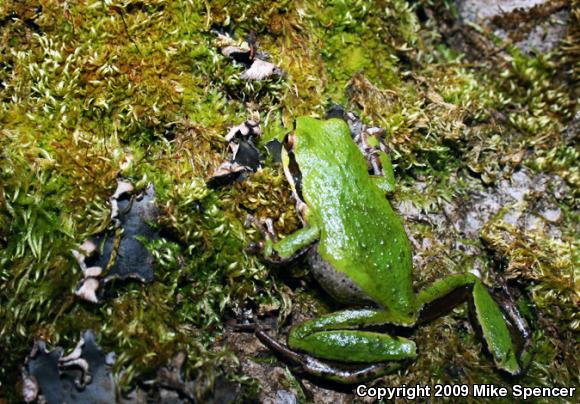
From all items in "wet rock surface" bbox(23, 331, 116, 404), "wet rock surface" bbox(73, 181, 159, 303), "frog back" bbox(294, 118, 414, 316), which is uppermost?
"frog back" bbox(294, 118, 414, 316)

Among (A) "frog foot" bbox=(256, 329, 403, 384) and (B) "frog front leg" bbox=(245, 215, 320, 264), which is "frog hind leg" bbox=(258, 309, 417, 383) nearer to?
(A) "frog foot" bbox=(256, 329, 403, 384)

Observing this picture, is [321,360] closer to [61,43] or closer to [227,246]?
[227,246]

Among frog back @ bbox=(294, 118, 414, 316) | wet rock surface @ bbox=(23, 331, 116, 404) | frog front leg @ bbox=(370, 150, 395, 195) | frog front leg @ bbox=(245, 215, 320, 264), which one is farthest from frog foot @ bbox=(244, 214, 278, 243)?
wet rock surface @ bbox=(23, 331, 116, 404)

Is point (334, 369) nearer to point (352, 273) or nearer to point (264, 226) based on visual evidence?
point (352, 273)

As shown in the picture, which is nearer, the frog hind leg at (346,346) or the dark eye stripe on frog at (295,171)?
the frog hind leg at (346,346)

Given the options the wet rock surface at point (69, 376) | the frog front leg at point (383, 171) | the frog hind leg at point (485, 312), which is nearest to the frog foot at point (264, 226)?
the frog front leg at point (383, 171)

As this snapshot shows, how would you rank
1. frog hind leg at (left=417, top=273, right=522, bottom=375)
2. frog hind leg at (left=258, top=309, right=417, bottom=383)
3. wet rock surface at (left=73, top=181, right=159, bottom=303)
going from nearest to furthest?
wet rock surface at (left=73, top=181, right=159, bottom=303) < frog hind leg at (left=258, top=309, right=417, bottom=383) < frog hind leg at (left=417, top=273, right=522, bottom=375)

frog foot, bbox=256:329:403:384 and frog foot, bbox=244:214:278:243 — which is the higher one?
frog foot, bbox=244:214:278:243

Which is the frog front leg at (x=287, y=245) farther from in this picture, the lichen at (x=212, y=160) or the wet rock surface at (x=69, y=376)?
the wet rock surface at (x=69, y=376)
